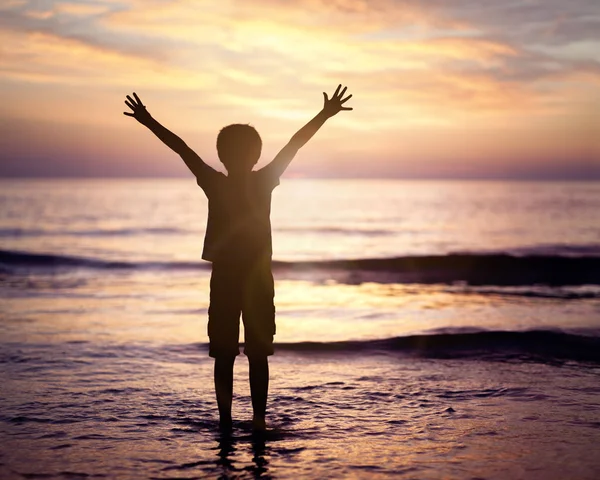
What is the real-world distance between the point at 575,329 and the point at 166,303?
7.41m

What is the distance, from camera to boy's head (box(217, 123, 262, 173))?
4816 mm

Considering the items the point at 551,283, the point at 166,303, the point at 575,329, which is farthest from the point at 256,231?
the point at 551,283

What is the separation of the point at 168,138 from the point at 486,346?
577 cm

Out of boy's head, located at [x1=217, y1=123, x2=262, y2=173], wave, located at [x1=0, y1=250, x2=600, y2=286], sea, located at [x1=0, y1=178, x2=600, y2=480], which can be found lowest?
sea, located at [x1=0, y1=178, x2=600, y2=480]

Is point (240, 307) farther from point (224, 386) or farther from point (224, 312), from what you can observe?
point (224, 386)

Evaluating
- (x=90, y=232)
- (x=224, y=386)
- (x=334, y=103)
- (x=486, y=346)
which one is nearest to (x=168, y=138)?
(x=334, y=103)

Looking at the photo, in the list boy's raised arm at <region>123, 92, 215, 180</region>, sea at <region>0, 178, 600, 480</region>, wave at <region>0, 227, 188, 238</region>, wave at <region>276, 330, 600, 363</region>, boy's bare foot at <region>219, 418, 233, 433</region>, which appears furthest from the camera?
wave at <region>0, 227, 188, 238</region>

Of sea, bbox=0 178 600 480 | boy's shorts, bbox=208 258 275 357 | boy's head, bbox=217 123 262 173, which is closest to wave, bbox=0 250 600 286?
sea, bbox=0 178 600 480

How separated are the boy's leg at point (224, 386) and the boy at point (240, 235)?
83mm

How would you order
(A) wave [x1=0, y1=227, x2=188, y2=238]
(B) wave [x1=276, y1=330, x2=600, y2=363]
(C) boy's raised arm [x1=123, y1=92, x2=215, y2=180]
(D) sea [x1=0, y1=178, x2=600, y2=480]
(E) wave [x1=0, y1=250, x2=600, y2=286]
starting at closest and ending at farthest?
(D) sea [x1=0, y1=178, x2=600, y2=480], (C) boy's raised arm [x1=123, y1=92, x2=215, y2=180], (B) wave [x1=276, y1=330, x2=600, y2=363], (E) wave [x1=0, y1=250, x2=600, y2=286], (A) wave [x1=0, y1=227, x2=188, y2=238]

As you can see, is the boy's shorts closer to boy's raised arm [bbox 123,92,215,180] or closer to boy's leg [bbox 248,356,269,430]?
boy's leg [bbox 248,356,269,430]

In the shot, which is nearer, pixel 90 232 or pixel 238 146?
pixel 238 146

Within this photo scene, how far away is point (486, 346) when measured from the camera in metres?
8.79

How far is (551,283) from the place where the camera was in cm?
1812
